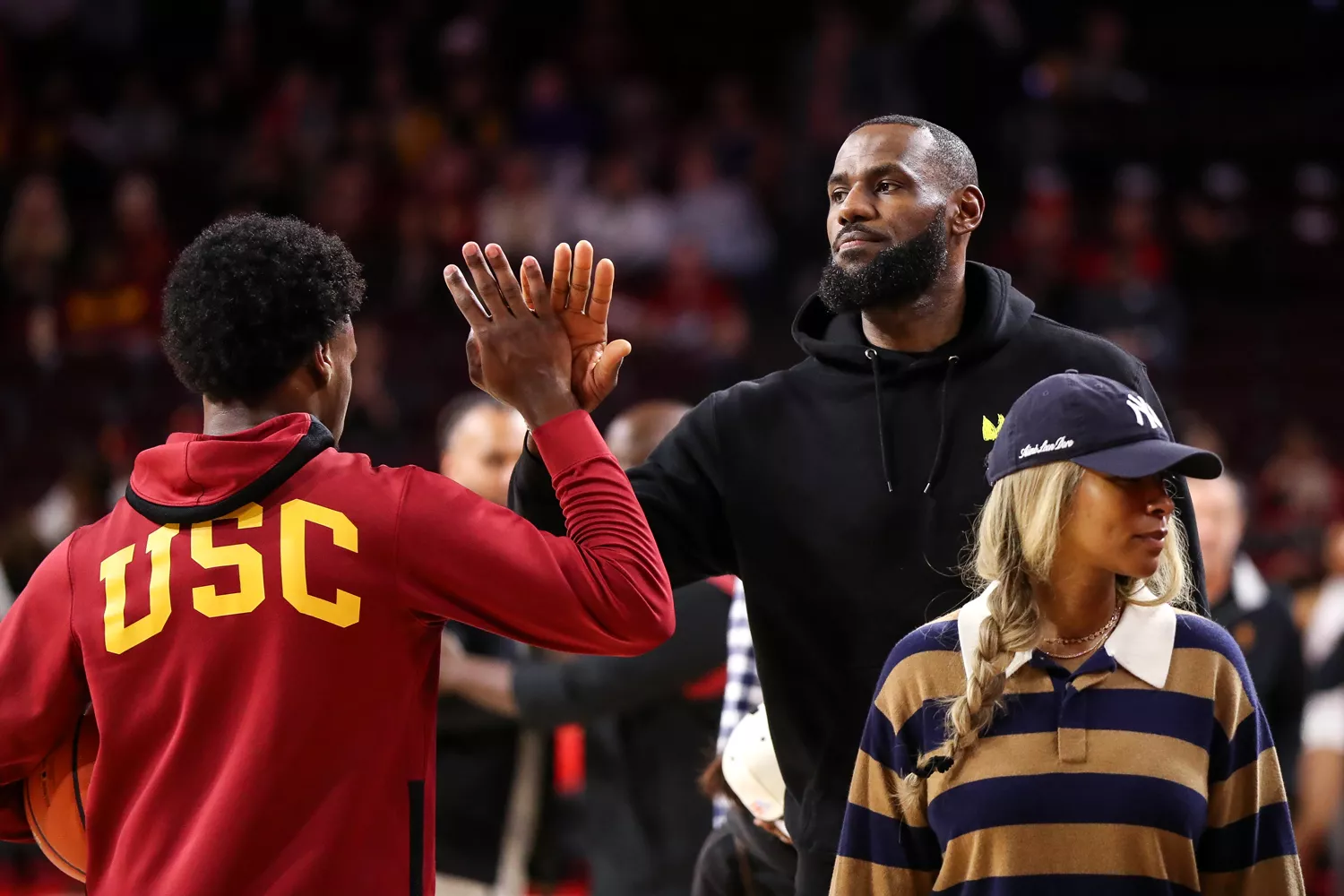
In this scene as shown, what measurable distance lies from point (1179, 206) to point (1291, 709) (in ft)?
27.4

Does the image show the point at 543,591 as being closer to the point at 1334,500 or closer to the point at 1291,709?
the point at 1291,709

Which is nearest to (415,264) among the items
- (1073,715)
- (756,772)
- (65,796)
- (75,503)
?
(75,503)

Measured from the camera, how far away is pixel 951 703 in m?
2.65

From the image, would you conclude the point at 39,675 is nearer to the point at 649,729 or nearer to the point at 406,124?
the point at 649,729

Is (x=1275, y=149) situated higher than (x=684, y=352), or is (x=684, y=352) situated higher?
(x=1275, y=149)

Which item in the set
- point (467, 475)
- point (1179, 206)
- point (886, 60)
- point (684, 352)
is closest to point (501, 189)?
point (684, 352)

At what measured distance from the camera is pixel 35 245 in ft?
38.6

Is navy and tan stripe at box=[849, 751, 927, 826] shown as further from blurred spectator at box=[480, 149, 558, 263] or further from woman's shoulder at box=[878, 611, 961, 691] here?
blurred spectator at box=[480, 149, 558, 263]

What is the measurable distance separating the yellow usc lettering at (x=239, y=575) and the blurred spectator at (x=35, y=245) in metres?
9.87

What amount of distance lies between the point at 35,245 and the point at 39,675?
396 inches

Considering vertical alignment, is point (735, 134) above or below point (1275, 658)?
above

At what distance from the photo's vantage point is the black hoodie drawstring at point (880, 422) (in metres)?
3.31

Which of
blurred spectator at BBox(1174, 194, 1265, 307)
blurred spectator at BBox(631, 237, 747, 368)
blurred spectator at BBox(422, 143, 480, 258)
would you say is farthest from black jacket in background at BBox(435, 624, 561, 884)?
blurred spectator at BBox(1174, 194, 1265, 307)

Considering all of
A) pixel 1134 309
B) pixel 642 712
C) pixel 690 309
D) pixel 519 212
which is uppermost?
pixel 519 212
